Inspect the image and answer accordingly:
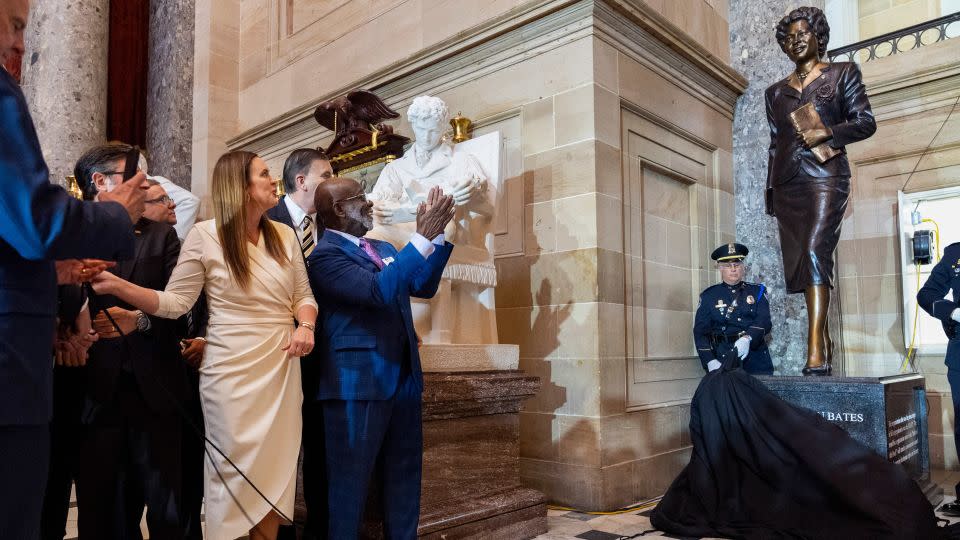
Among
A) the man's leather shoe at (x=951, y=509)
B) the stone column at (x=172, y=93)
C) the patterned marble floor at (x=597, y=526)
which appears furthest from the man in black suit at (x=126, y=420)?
the stone column at (x=172, y=93)

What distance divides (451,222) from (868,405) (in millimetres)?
2509

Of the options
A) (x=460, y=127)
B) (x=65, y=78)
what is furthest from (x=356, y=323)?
(x=65, y=78)

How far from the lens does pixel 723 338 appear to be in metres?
5.50

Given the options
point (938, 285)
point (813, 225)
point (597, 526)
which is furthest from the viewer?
point (938, 285)

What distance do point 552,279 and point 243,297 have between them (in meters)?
2.90

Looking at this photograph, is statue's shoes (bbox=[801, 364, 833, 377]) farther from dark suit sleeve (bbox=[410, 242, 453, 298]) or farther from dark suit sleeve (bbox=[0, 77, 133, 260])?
dark suit sleeve (bbox=[0, 77, 133, 260])

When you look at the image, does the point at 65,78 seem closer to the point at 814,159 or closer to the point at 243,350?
the point at 243,350

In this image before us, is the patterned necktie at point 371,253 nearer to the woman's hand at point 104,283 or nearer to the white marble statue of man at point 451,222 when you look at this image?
the woman's hand at point 104,283

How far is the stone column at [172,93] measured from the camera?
863 cm

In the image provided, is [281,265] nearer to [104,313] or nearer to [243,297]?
[243,297]

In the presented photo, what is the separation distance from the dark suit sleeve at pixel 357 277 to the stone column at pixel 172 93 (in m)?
6.64

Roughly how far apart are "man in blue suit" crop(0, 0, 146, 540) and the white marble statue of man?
2.38m

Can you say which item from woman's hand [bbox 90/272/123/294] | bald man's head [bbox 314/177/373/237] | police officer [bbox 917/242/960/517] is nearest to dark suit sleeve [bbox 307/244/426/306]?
bald man's head [bbox 314/177/373/237]

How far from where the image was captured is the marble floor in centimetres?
391
